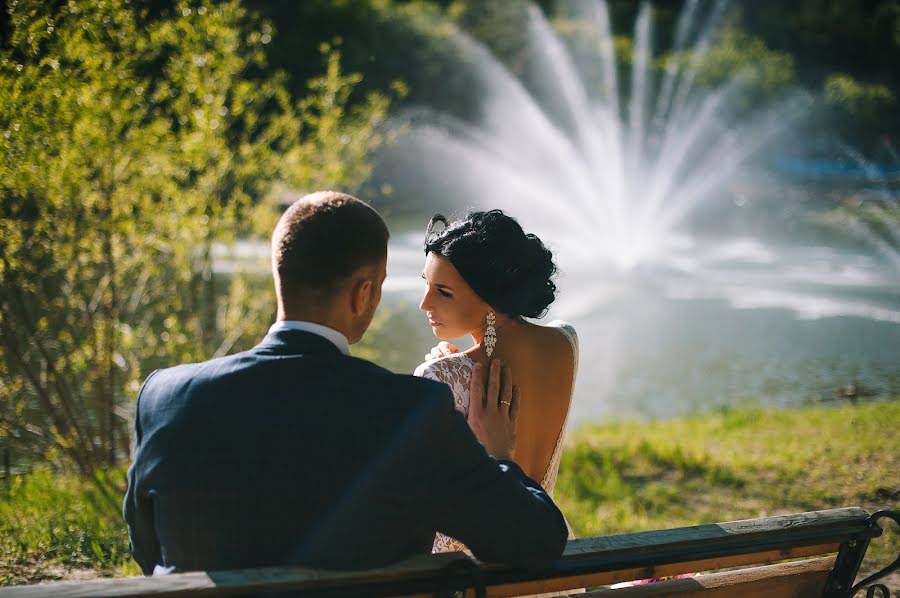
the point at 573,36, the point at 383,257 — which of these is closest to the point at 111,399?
the point at 383,257

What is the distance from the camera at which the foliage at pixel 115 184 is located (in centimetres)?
469

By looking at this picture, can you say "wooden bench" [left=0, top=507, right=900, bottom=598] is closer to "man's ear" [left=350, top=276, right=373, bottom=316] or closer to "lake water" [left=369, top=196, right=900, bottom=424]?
"man's ear" [left=350, top=276, right=373, bottom=316]

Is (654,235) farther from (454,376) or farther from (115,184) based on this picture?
(454,376)

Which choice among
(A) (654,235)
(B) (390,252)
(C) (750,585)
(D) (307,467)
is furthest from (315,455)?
(A) (654,235)

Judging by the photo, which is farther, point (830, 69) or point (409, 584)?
point (830, 69)

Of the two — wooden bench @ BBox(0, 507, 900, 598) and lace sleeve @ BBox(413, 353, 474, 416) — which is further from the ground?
lace sleeve @ BBox(413, 353, 474, 416)

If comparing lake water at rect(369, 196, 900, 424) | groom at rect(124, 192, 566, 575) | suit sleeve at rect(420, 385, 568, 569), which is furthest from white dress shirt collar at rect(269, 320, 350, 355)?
lake water at rect(369, 196, 900, 424)

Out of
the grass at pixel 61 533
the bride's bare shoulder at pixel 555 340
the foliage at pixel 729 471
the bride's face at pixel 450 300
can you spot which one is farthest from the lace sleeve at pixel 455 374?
the foliage at pixel 729 471

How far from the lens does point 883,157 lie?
40906mm

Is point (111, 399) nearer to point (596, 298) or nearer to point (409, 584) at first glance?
point (409, 584)

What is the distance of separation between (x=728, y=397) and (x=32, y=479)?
→ 25.2ft

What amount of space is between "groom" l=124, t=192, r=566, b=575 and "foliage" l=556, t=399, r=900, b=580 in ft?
10.9

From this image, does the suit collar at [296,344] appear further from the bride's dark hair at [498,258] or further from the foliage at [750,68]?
the foliage at [750,68]

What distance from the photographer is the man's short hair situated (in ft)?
6.19
